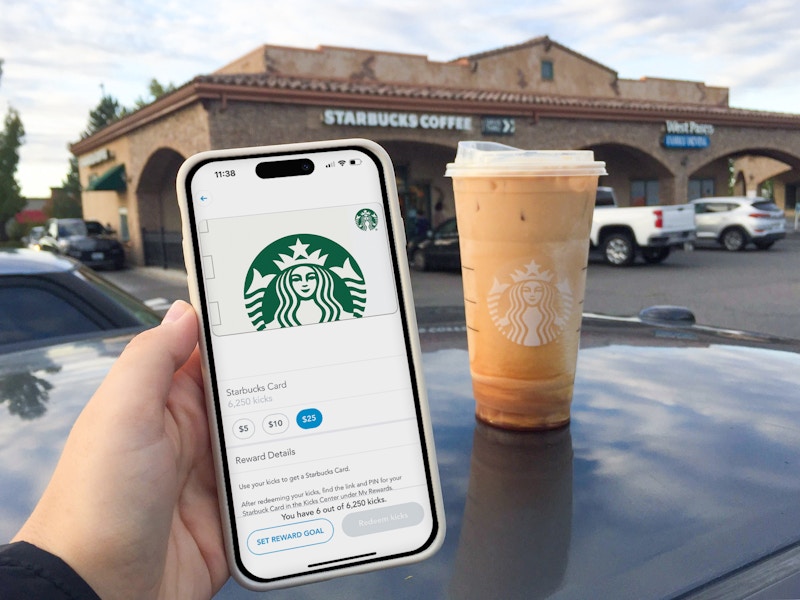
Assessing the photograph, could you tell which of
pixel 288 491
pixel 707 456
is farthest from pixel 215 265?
pixel 707 456

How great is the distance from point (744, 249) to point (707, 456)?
22059mm

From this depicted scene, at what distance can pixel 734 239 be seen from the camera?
67.6ft

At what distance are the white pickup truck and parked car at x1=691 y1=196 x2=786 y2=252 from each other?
4.16m

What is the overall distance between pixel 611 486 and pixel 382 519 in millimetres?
392

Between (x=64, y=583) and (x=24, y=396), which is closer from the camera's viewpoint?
(x=64, y=583)

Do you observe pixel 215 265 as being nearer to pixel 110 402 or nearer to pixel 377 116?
pixel 110 402

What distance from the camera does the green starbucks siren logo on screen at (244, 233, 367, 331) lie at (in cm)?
119

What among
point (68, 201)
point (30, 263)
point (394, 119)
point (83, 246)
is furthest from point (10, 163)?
point (30, 263)

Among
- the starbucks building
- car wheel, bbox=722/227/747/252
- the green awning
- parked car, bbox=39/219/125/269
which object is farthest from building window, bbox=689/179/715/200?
parked car, bbox=39/219/125/269

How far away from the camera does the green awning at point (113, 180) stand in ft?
73.0

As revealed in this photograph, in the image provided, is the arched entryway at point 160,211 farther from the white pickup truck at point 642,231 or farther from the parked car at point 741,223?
the parked car at point 741,223

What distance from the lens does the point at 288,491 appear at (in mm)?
1125

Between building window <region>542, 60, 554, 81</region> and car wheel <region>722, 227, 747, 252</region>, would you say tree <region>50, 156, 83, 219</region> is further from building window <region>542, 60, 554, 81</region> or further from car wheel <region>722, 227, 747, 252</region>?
car wheel <region>722, 227, 747, 252</region>

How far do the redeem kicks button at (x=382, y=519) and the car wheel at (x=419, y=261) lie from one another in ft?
54.4
